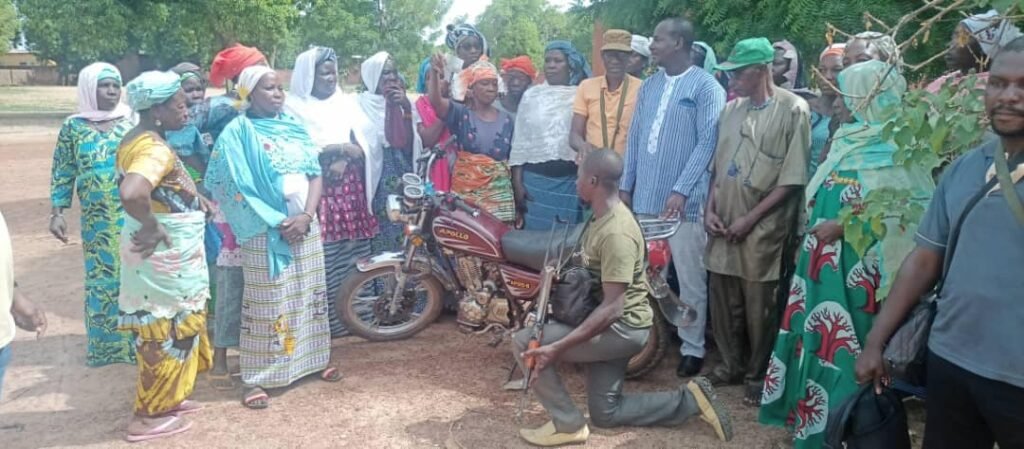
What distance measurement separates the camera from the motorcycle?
4457mm

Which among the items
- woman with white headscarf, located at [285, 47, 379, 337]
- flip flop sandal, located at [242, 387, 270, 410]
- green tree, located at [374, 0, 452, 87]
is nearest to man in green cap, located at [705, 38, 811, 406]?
woman with white headscarf, located at [285, 47, 379, 337]

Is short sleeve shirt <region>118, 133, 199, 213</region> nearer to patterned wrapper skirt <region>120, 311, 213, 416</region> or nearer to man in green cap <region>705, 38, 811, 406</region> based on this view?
Result: patterned wrapper skirt <region>120, 311, 213, 416</region>

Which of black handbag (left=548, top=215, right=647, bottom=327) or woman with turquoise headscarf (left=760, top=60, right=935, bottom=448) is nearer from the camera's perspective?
woman with turquoise headscarf (left=760, top=60, right=935, bottom=448)

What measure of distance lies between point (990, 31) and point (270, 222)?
3409mm

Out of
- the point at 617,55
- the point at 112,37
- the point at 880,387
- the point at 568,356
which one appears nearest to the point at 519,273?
the point at 568,356

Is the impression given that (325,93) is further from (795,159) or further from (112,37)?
(112,37)

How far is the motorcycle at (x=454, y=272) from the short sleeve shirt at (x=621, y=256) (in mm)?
571

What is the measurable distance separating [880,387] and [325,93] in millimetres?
3738

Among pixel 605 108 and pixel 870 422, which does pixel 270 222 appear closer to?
pixel 605 108

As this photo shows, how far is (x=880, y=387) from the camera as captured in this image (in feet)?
8.25

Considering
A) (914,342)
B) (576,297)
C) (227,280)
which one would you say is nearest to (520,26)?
(227,280)

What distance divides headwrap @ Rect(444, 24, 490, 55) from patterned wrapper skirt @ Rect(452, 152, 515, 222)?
1.01 meters

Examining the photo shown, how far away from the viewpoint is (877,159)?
3207mm

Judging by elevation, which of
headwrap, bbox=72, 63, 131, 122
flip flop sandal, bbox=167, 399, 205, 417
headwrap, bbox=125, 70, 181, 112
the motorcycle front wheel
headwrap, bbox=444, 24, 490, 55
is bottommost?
flip flop sandal, bbox=167, 399, 205, 417
